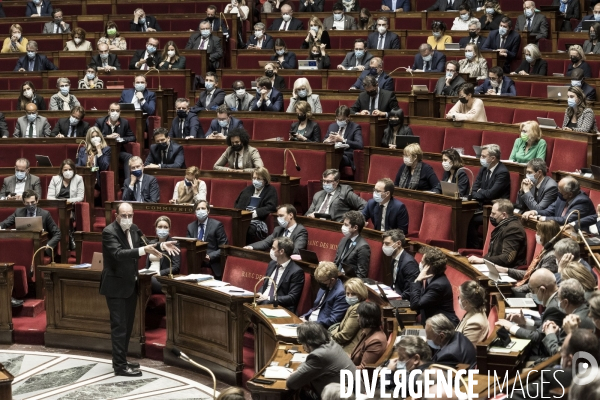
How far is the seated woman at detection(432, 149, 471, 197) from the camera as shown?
6523 mm

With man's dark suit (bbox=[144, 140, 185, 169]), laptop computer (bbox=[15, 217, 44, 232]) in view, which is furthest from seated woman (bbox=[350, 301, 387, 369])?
man's dark suit (bbox=[144, 140, 185, 169])

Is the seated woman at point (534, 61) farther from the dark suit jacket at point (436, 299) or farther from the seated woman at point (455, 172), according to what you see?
the dark suit jacket at point (436, 299)

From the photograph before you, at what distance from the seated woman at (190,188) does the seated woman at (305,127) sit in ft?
3.07

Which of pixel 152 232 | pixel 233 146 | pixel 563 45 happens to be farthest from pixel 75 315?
pixel 563 45

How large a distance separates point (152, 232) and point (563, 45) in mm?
A: 4265

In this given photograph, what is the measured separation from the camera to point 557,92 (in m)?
7.47

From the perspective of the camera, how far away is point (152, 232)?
683cm

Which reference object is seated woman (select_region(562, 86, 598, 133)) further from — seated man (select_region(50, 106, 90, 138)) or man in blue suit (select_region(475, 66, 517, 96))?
seated man (select_region(50, 106, 90, 138))

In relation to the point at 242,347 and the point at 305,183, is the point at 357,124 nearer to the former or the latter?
the point at 305,183

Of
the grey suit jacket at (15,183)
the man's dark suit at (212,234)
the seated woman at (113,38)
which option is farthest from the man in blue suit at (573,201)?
the seated woman at (113,38)

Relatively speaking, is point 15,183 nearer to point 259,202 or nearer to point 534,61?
point 259,202

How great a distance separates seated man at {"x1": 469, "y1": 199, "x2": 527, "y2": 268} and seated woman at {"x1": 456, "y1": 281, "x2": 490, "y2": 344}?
107 centimetres

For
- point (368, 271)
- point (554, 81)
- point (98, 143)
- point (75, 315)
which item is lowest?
point (75, 315)

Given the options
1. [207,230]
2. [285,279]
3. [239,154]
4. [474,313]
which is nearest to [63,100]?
[239,154]
